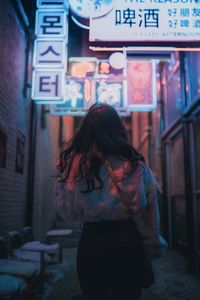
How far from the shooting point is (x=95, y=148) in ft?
6.22

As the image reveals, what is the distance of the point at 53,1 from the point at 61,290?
18.2 ft

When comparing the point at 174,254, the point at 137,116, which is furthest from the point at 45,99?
the point at 137,116

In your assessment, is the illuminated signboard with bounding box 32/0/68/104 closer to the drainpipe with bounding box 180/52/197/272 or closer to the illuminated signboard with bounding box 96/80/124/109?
the illuminated signboard with bounding box 96/80/124/109

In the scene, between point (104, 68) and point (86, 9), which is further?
point (104, 68)

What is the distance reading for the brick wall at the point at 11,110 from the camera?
4.90 m

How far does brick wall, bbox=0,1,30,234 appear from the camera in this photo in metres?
4.90

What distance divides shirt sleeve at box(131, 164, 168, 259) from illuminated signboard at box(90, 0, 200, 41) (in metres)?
3.46

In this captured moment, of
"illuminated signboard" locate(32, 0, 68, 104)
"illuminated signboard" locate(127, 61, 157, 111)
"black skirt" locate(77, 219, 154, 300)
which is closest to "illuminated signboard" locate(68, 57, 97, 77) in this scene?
"illuminated signboard" locate(127, 61, 157, 111)

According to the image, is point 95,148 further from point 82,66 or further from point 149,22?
point 82,66

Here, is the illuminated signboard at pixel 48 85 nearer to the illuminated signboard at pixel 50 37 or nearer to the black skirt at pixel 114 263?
the illuminated signboard at pixel 50 37

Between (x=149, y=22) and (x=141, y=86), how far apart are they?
3.83m

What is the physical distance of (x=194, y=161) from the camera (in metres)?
6.50

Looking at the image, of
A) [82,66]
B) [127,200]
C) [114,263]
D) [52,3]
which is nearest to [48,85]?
[52,3]

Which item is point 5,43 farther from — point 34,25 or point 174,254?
point 174,254
